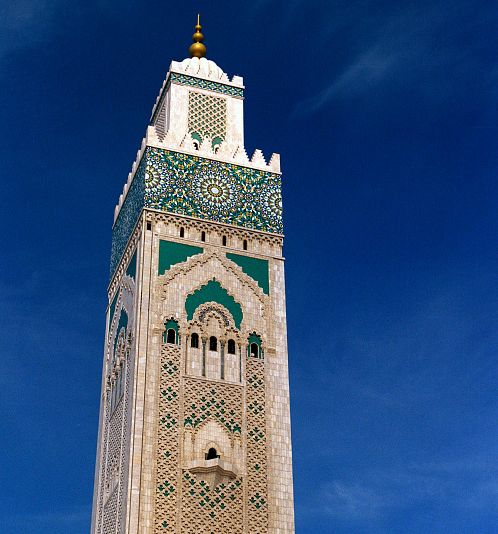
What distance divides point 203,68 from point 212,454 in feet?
23.2

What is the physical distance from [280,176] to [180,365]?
3.83m

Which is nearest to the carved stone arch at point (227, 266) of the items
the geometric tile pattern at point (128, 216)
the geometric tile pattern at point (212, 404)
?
the geometric tile pattern at point (128, 216)

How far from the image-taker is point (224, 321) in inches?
549

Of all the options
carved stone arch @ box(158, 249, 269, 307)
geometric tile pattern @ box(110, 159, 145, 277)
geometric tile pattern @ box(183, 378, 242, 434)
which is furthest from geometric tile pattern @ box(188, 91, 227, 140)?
geometric tile pattern @ box(183, 378, 242, 434)

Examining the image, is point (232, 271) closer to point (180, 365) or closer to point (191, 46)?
point (180, 365)

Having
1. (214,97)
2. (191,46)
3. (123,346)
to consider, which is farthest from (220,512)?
(191,46)

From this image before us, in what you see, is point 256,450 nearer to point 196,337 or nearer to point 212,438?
point 212,438

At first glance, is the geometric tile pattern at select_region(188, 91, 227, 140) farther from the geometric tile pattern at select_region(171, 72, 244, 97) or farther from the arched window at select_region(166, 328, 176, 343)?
the arched window at select_region(166, 328, 176, 343)

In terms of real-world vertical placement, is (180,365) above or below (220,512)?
above

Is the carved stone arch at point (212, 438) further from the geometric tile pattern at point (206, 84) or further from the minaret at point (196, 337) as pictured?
the geometric tile pattern at point (206, 84)

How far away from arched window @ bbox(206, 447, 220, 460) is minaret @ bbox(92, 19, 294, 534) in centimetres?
3

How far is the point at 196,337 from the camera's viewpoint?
13703 millimetres

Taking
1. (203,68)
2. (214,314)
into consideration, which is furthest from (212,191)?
(203,68)

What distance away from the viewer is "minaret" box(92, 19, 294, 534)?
41.3ft
